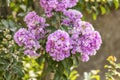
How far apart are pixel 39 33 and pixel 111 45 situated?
128 inches

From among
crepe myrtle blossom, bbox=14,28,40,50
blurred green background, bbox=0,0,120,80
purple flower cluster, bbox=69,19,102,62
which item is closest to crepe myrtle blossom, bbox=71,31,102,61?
purple flower cluster, bbox=69,19,102,62

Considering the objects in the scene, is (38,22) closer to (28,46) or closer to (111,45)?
(28,46)

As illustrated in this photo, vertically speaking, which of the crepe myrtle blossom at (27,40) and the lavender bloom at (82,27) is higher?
the lavender bloom at (82,27)

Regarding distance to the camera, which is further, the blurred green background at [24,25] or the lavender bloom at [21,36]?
the blurred green background at [24,25]

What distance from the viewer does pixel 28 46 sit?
7.66ft

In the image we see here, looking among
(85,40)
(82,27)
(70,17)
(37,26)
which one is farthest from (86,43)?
(37,26)

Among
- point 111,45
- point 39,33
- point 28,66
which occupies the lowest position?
point 39,33

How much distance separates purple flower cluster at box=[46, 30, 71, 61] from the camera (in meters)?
2.22

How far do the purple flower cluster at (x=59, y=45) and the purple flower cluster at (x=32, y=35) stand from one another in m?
0.12

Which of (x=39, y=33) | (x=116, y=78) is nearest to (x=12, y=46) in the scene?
(x=39, y=33)

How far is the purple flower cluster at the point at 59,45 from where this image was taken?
7.27 ft

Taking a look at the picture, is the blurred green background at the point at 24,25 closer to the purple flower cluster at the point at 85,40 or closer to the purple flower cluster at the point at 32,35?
the purple flower cluster at the point at 32,35

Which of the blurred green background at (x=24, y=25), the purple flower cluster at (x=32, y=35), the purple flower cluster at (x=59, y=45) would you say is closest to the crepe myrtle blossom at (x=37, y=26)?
the purple flower cluster at (x=32, y=35)

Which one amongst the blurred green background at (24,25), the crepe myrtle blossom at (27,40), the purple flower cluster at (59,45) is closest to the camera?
the purple flower cluster at (59,45)
